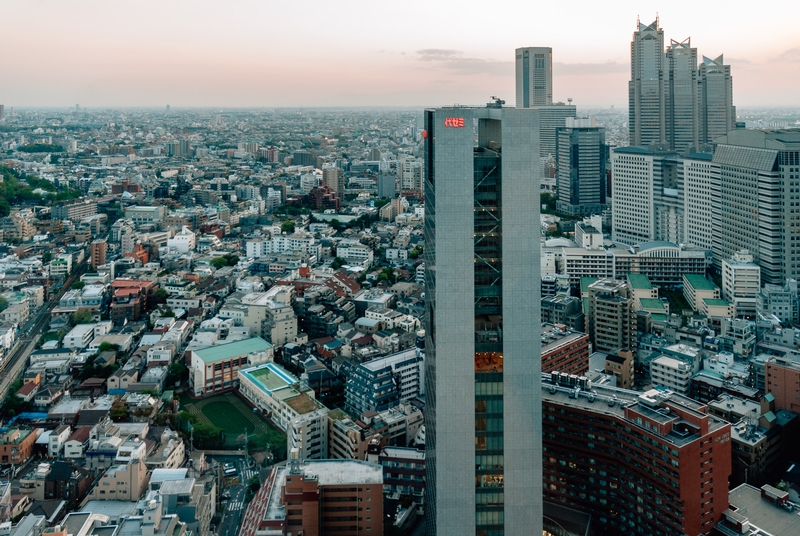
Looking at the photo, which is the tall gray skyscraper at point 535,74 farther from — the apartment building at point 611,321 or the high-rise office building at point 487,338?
the high-rise office building at point 487,338

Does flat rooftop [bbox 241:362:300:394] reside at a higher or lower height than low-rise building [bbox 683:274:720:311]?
lower

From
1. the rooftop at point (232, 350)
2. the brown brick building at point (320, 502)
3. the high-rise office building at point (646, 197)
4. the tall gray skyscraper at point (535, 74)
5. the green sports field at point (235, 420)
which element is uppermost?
the tall gray skyscraper at point (535, 74)

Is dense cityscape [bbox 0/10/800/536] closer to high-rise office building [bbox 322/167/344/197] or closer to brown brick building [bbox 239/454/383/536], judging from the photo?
brown brick building [bbox 239/454/383/536]

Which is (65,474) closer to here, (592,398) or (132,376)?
(132,376)

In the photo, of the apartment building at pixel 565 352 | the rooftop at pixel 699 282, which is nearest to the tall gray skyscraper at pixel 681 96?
the rooftop at pixel 699 282

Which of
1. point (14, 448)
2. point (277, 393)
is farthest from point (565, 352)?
point (14, 448)

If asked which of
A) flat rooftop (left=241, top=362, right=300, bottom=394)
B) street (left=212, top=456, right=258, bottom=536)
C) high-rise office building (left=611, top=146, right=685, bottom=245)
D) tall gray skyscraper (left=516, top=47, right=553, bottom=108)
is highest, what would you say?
tall gray skyscraper (left=516, top=47, right=553, bottom=108)

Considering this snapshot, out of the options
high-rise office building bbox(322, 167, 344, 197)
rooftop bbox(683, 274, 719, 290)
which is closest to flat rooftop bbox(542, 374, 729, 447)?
rooftop bbox(683, 274, 719, 290)

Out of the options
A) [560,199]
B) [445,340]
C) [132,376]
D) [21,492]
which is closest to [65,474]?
[21,492]
